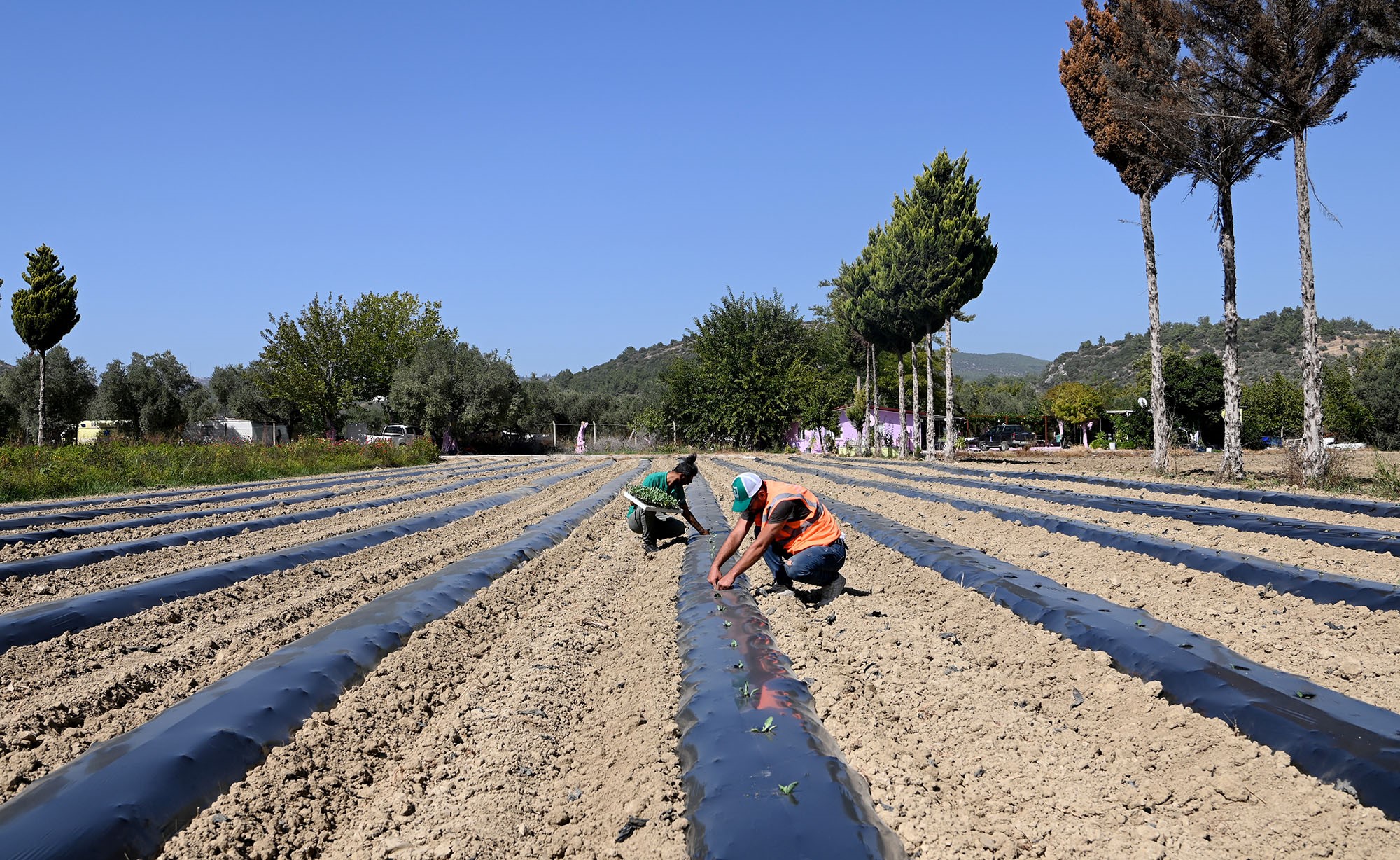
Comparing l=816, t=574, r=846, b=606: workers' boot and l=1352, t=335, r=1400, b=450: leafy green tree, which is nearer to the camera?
l=816, t=574, r=846, b=606: workers' boot

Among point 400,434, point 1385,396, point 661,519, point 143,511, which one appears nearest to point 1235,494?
point 661,519

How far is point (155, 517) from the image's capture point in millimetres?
9594

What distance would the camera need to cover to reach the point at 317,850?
7.93 feet

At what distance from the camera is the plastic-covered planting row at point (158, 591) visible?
4.41 meters

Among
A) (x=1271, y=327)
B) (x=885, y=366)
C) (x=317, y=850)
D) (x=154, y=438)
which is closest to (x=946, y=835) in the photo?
(x=317, y=850)

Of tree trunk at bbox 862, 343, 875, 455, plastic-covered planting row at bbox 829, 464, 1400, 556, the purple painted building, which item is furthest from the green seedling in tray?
the purple painted building

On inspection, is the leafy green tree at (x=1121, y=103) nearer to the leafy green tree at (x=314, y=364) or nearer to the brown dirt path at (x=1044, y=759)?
the brown dirt path at (x=1044, y=759)

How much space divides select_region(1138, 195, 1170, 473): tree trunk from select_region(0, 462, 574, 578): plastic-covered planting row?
47.1ft

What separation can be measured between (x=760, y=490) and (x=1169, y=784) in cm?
304

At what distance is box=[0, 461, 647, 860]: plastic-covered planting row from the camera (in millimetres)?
2164

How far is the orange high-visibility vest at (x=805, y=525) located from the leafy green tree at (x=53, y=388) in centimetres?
4132

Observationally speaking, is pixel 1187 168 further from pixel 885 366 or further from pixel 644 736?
pixel 885 366

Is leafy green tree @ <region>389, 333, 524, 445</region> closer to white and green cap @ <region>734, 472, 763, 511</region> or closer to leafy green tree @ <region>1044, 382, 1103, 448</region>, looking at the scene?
leafy green tree @ <region>1044, 382, 1103, 448</region>

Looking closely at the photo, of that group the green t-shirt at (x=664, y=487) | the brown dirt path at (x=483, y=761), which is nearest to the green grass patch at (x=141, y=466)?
the green t-shirt at (x=664, y=487)
